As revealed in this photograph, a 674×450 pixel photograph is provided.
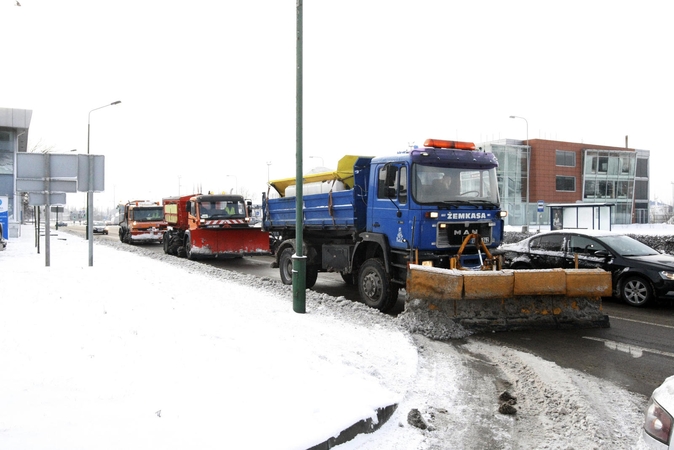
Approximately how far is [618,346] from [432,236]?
3279mm

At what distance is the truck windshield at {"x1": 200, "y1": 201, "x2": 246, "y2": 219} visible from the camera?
67.2 ft

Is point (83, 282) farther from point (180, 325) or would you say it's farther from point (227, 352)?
point (227, 352)

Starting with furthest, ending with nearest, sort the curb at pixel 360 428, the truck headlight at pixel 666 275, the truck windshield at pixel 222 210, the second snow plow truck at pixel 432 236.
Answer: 1. the truck windshield at pixel 222 210
2. the truck headlight at pixel 666 275
3. the second snow plow truck at pixel 432 236
4. the curb at pixel 360 428

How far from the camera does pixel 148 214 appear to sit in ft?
106

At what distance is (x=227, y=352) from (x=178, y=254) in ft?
57.2

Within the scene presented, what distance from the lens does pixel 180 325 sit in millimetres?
6754

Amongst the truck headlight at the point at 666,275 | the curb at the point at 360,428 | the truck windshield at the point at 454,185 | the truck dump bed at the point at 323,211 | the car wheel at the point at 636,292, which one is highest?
the truck windshield at the point at 454,185

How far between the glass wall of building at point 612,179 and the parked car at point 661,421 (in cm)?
6057

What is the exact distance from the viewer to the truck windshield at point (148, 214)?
31984mm

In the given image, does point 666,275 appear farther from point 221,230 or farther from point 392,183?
point 221,230

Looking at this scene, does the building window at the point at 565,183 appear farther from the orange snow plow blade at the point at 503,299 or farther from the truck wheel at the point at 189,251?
the orange snow plow blade at the point at 503,299

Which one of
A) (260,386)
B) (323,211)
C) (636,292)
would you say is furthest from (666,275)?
(260,386)

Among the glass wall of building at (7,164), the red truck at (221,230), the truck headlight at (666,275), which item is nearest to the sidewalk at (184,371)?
the truck headlight at (666,275)

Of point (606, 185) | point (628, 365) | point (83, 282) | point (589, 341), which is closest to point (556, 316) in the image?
point (589, 341)
